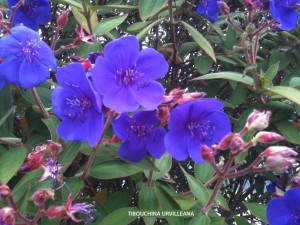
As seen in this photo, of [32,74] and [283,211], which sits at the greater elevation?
[32,74]

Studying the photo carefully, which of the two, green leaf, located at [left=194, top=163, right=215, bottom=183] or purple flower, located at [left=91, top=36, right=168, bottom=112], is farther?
green leaf, located at [left=194, top=163, right=215, bottom=183]

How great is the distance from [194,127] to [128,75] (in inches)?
6.7

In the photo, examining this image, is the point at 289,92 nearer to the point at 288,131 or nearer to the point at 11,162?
the point at 288,131

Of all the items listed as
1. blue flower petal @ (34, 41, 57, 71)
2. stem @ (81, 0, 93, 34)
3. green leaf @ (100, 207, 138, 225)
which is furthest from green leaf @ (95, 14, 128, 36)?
green leaf @ (100, 207, 138, 225)

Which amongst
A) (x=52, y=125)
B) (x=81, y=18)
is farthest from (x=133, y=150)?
(x=81, y=18)

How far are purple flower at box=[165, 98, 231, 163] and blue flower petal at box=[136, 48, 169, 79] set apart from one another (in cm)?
7

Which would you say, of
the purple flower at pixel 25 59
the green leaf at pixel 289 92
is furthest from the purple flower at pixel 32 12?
the green leaf at pixel 289 92

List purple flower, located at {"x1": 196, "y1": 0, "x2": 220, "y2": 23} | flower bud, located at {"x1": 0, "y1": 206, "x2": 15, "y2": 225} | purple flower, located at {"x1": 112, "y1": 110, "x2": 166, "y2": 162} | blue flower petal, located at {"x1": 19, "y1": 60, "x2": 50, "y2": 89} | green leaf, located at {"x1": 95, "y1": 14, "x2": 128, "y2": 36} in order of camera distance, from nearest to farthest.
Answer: flower bud, located at {"x1": 0, "y1": 206, "x2": 15, "y2": 225}, purple flower, located at {"x1": 112, "y1": 110, "x2": 166, "y2": 162}, blue flower petal, located at {"x1": 19, "y1": 60, "x2": 50, "y2": 89}, green leaf, located at {"x1": 95, "y1": 14, "x2": 128, "y2": 36}, purple flower, located at {"x1": 196, "y1": 0, "x2": 220, "y2": 23}

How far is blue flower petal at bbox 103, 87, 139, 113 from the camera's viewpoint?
85cm

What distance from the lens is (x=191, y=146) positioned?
1.00m

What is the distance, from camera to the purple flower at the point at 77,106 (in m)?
0.90

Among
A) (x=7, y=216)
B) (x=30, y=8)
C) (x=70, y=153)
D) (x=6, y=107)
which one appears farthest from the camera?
(x=30, y=8)

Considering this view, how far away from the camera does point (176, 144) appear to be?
96 cm

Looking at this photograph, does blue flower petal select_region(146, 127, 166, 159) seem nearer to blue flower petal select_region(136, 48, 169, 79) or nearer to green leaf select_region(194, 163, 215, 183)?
blue flower petal select_region(136, 48, 169, 79)
